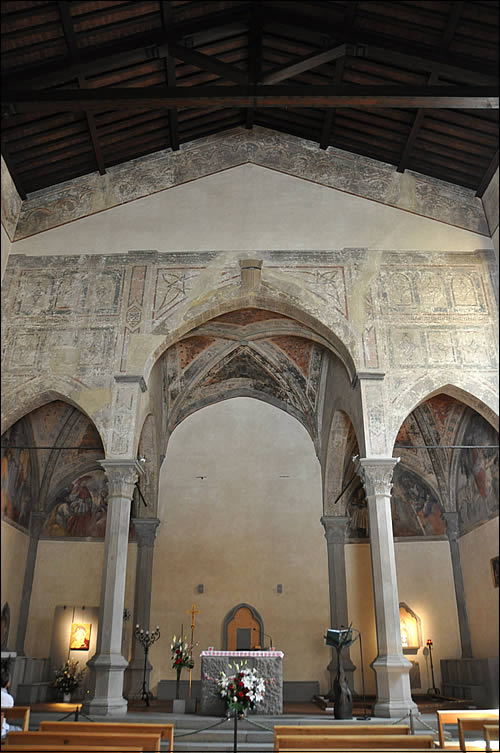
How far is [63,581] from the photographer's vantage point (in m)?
16.8

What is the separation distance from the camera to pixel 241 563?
58.1ft

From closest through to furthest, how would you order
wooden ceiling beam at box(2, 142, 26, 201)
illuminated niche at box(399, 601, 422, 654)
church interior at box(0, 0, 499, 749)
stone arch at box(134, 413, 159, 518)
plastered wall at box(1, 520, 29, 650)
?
church interior at box(0, 0, 499, 749), wooden ceiling beam at box(2, 142, 26, 201), plastered wall at box(1, 520, 29, 650), stone arch at box(134, 413, 159, 518), illuminated niche at box(399, 601, 422, 654)

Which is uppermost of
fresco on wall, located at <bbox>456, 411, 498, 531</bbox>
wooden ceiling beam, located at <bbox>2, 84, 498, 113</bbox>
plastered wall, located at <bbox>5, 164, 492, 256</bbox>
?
plastered wall, located at <bbox>5, 164, 492, 256</bbox>

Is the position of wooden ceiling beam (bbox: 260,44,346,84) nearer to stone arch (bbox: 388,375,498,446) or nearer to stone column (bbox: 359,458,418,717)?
stone arch (bbox: 388,375,498,446)

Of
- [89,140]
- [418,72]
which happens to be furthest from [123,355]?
[418,72]

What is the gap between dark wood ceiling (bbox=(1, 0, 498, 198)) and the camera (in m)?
8.56

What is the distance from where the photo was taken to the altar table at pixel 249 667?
36.7 ft

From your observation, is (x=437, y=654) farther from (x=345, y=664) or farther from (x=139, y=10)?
(x=139, y=10)

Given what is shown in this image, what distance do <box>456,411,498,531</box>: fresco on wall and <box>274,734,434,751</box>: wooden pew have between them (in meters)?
6.32

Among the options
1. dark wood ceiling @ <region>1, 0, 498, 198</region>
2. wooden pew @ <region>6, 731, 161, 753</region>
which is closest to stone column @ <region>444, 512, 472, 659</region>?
dark wood ceiling @ <region>1, 0, 498, 198</region>

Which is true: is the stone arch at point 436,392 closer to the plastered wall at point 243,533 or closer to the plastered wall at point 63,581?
the plastered wall at point 243,533

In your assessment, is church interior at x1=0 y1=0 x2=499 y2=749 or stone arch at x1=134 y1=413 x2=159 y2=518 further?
stone arch at x1=134 y1=413 x2=159 y2=518

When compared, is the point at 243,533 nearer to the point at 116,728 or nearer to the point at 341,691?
the point at 341,691

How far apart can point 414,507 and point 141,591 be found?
24.0ft
